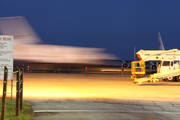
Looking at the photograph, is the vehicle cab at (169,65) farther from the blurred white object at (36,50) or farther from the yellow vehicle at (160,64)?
the blurred white object at (36,50)

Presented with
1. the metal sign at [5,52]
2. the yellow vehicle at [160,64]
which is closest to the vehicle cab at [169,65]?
the yellow vehicle at [160,64]

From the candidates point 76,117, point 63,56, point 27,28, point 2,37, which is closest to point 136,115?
point 76,117

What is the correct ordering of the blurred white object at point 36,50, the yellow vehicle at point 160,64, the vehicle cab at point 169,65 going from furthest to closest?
1. the vehicle cab at point 169,65
2. the yellow vehicle at point 160,64
3. the blurred white object at point 36,50

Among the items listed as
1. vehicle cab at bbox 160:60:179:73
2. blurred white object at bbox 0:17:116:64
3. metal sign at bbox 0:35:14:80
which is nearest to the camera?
metal sign at bbox 0:35:14:80

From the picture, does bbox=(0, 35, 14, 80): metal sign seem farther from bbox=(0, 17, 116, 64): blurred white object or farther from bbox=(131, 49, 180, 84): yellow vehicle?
bbox=(131, 49, 180, 84): yellow vehicle

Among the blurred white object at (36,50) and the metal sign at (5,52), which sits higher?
the blurred white object at (36,50)

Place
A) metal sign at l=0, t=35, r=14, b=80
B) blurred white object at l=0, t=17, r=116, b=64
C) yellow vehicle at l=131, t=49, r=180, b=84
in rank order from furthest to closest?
yellow vehicle at l=131, t=49, r=180, b=84, blurred white object at l=0, t=17, r=116, b=64, metal sign at l=0, t=35, r=14, b=80

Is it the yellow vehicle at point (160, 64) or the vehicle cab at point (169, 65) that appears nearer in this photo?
the yellow vehicle at point (160, 64)

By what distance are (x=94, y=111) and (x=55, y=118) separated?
1.69 metres

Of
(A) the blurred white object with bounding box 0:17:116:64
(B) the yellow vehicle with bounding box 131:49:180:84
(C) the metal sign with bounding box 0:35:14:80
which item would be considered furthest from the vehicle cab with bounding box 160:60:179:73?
(C) the metal sign with bounding box 0:35:14:80

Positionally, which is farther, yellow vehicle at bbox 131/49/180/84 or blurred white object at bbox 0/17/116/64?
yellow vehicle at bbox 131/49/180/84

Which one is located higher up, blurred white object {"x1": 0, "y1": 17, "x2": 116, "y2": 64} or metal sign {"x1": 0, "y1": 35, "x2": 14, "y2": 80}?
blurred white object {"x1": 0, "y1": 17, "x2": 116, "y2": 64}

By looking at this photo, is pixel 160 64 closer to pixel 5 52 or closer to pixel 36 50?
pixel 36 50

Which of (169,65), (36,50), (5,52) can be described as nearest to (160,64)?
(169,65)
